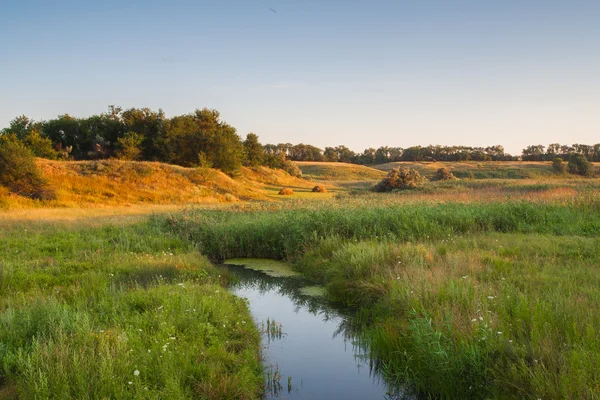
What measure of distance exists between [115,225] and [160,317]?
1264 centimetres

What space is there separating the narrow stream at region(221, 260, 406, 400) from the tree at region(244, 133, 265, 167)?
46267 mm

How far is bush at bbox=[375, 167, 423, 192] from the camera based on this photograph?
4178 cm

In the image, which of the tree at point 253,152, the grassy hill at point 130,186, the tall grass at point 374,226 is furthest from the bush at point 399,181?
the tall grass at point 374,226

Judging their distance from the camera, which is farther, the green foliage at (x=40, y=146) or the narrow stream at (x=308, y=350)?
the green foliage at (x=40, y=146)

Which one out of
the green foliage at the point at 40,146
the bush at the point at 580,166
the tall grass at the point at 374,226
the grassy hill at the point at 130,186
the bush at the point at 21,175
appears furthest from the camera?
the bush at the point at 580,166

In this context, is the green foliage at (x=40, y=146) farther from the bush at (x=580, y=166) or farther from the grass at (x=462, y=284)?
the bush at (x=580, y=166)

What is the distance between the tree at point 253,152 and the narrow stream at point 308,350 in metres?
46.3

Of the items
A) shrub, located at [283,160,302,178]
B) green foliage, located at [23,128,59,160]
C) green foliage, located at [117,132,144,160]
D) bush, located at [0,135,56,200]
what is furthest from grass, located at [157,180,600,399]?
shrub, located at [283,160,302,178]

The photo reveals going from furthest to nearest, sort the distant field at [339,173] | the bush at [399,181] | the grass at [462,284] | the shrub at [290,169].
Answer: the distant field at [339,173] → the shrub at [290,169] → the bush at [399,181] → the grass at [462,284]

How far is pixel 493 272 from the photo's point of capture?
29.3ft

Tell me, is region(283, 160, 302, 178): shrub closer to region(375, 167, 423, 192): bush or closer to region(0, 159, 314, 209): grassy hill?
region(375, 167, 423, 192): bush

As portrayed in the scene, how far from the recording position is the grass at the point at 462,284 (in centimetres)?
518

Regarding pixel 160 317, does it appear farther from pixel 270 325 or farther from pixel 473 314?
pixel 473 314

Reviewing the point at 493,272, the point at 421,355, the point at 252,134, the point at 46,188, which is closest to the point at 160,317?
the point at 421,355
